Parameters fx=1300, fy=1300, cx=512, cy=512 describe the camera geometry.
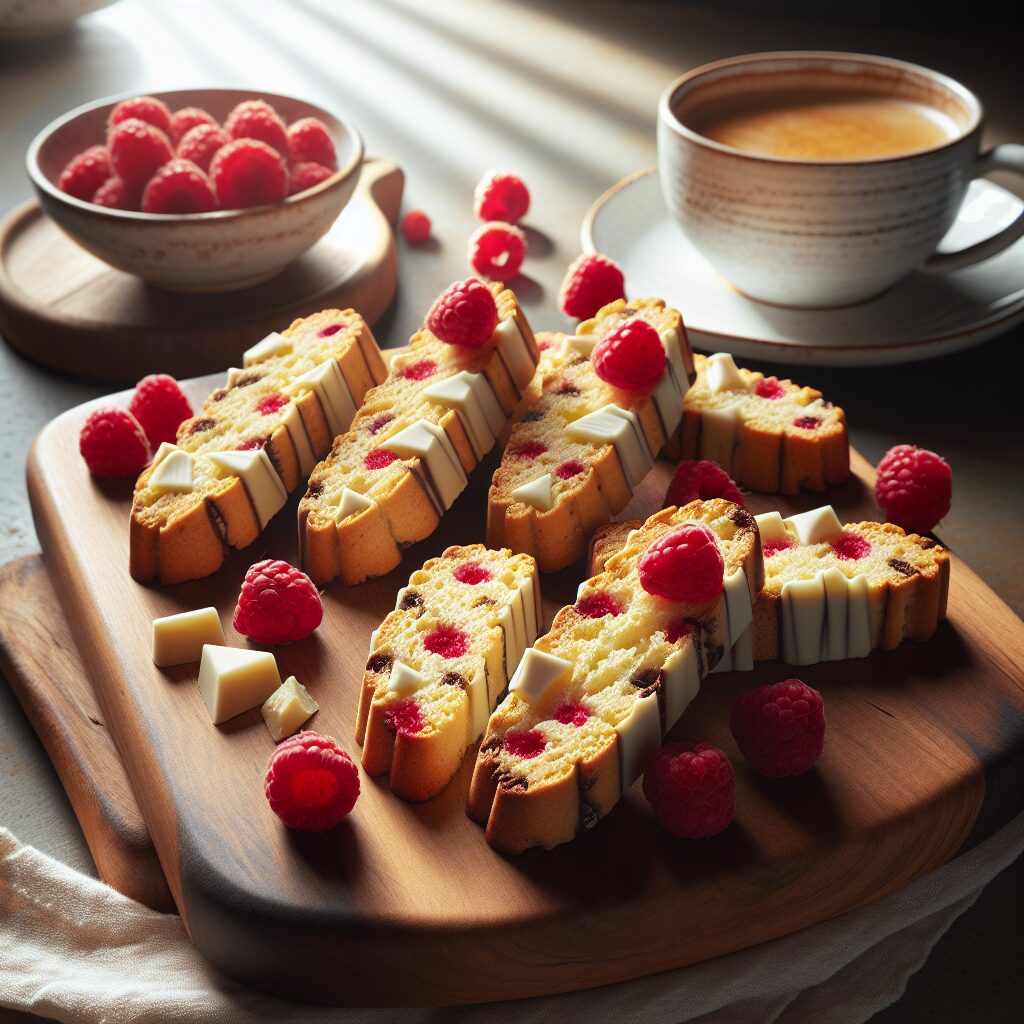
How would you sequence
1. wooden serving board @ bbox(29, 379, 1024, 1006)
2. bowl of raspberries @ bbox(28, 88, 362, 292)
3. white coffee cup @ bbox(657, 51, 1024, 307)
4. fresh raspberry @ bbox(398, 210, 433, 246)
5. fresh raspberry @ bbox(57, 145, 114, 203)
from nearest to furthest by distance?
wooden serving board @ bbox(29, 379, 1024, 1006), white coffee cup @ bbox(657, 51, 1024, 307), bowl of raspberries @ bbox(28, 88, 362, 292), fresh raspberry @ bbox(57, 145, 114, 203), fresh raspberry @ bbox(398, 210, 433, 246)

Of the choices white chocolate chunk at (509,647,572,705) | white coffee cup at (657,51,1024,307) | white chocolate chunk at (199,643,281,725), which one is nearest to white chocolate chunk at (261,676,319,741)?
white chocolate chunk at (199,643,281,725)

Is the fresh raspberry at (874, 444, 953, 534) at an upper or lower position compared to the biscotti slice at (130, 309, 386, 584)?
lower

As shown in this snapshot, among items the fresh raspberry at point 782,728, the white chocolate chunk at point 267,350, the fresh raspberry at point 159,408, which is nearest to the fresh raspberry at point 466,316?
the white chocolate chunk at point 267,350

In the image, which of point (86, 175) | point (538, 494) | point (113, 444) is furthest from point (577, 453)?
point (86, 175)

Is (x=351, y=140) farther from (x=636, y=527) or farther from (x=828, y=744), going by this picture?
(x=828, y=744)

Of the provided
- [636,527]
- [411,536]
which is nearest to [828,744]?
[636,527]

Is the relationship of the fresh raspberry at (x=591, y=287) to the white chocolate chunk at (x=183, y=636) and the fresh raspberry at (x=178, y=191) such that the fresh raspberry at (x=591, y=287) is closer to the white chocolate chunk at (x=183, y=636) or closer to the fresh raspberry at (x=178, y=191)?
the fresh raspberry at (x=178, y=191)

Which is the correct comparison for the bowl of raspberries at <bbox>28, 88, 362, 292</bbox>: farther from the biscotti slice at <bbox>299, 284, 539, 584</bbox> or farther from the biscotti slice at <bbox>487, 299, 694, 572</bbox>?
the biscotti slice at <bbox>487, 299, 694, 572</bbox>
